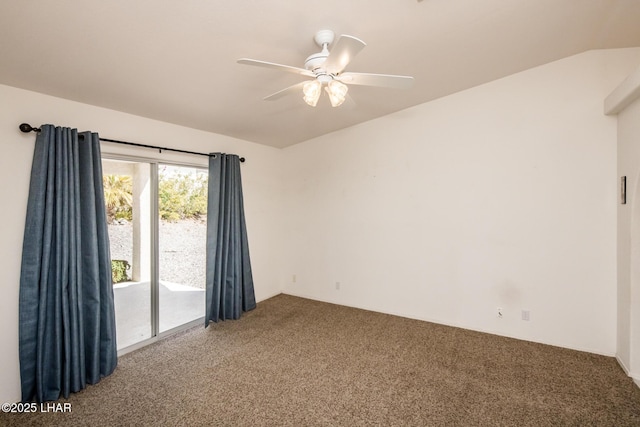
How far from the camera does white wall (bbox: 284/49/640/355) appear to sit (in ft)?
9.04

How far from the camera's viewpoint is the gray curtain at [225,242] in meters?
3.50

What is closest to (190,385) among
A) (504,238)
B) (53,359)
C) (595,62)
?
(53,359)

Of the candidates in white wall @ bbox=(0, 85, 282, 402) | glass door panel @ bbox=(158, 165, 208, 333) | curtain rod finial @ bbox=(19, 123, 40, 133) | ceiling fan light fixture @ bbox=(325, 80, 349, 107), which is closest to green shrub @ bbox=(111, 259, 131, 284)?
glass door panel @ bbox=(158, 165, 208, 333)

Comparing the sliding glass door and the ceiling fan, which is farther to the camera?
the sliding glass door

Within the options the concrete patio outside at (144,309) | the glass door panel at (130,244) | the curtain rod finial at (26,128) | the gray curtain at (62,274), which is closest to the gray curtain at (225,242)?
the concrete patio outside at (144,309)

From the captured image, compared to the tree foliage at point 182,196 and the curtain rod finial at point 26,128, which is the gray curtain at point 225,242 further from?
the curtain rod finial at point 26,128

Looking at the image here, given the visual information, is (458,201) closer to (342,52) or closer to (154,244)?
(342,52)

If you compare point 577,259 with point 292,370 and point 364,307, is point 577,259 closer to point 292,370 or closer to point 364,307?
point 364,307

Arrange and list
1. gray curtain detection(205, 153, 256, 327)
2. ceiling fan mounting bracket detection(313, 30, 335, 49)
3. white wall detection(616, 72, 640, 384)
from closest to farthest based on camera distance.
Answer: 1. ceiling fan mounting bracket detection(313, 30, 335, 49)
2. white wall detection(616, 72, 640, 384)
3. gray curtain detection(205, 153, 256, 327)

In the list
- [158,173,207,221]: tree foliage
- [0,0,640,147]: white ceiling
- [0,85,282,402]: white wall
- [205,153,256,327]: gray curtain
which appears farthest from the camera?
Answer: [205,153,256,327]: gray curtain

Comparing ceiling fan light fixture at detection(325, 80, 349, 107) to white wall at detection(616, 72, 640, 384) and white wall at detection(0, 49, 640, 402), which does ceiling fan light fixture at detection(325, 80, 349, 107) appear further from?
white wall at detection(616, 72, 640, 384)

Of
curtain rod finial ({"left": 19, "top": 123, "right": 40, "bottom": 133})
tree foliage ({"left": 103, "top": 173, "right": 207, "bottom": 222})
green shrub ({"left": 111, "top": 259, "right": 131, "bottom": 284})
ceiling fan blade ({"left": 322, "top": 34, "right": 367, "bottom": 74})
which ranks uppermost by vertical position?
ceiling fan blade ({"left": 322, "top": 34, "right": 367, "bottom": 74})

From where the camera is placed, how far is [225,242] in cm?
361

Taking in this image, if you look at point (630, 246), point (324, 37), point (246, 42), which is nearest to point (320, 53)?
point (324, 37)
